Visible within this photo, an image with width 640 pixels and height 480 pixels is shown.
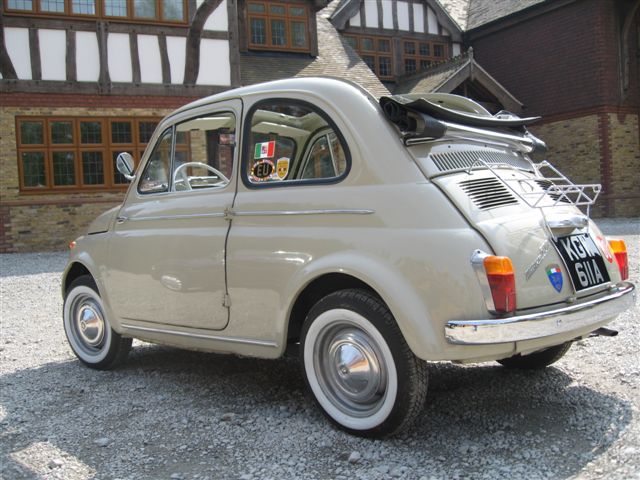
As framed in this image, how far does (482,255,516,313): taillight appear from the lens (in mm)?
2824

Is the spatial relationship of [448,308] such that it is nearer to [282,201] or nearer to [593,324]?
[593,324]

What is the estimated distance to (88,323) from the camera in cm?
490

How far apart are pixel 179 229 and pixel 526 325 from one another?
2226 mm

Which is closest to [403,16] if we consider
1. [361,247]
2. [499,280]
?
[361,247]

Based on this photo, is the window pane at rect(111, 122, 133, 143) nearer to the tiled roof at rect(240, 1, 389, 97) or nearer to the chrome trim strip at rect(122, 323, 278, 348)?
the tiled roof at rect(240, 1, 389, 97)

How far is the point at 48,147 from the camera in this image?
46.2ft

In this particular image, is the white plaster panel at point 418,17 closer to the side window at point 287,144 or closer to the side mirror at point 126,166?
the side mirror at point 126,166

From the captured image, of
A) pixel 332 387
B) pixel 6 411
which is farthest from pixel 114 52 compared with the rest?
pixel 332 387

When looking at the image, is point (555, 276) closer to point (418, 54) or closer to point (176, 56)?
point (176, 56)

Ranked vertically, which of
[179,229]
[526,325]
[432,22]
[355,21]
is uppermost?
[432,22]

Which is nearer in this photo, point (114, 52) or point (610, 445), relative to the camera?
point (610, 445)

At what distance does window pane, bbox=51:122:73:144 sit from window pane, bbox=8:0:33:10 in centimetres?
Result: 242

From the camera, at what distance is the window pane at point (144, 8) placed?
47.1 feet

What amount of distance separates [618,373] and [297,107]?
8.64 ft
